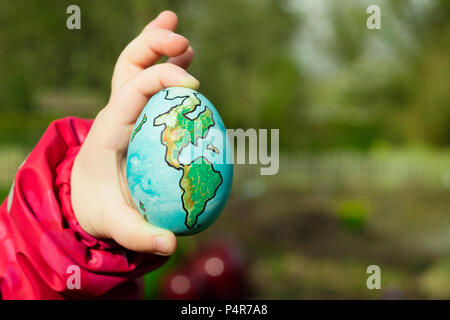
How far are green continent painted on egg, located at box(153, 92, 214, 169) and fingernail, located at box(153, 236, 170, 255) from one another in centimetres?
18

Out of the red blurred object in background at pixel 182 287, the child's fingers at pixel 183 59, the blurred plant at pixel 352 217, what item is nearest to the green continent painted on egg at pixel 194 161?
the child's fingers at pixel 183 59

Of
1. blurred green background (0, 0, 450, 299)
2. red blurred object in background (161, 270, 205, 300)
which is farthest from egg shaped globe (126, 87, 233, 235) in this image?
blurred green background (0, 0, 450, 299)

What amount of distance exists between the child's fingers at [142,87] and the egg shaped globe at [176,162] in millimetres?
31

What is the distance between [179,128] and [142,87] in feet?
0.54

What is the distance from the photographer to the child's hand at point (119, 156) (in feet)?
4.40

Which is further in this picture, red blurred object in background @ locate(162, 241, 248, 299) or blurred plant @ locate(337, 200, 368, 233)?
blurred plant @ locate(337, 200, 368, 233)

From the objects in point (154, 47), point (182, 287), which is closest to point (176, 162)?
point (154, 47)

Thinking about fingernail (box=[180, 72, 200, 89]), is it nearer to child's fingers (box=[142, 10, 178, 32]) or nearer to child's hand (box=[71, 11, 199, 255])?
child's hand (box=[71, 11, 199, 255])

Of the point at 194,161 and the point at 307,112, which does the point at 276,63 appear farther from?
the point at 194,161

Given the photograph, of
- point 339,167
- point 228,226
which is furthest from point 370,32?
point 228,226

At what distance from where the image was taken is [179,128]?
1.32m

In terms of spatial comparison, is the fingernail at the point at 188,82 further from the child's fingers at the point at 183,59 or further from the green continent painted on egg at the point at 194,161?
the child's fingers at the point at 183,59

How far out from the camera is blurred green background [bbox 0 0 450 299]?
19.9ft


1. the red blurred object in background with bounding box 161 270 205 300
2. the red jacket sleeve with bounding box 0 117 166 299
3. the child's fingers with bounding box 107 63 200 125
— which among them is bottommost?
the red blurred object in background with bounding box 161 270 205 300
